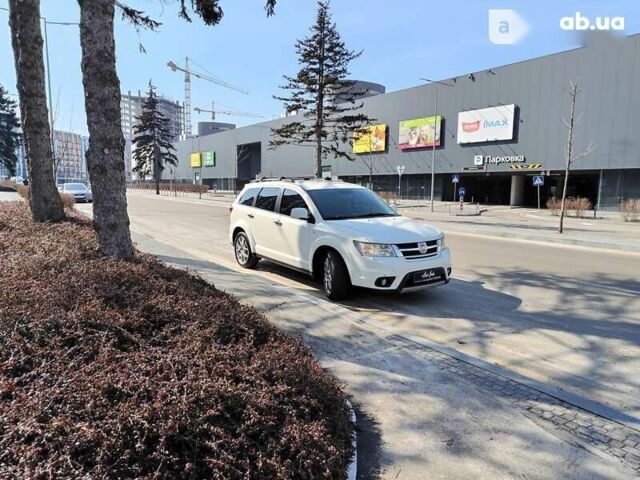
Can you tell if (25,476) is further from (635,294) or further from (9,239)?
(635,294)

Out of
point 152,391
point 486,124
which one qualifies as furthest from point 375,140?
point 152,391

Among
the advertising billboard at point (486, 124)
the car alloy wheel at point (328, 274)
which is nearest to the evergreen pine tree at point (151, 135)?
the advertising billboard at point (486, 124)

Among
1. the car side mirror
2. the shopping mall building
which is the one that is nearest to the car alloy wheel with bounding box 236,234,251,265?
the car side mirror

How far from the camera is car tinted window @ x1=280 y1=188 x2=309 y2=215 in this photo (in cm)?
766

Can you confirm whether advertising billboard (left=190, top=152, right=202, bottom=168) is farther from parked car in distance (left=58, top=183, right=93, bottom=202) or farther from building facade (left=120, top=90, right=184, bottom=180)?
parked car in distance (left=58, top=183, right=93, bottom=202)

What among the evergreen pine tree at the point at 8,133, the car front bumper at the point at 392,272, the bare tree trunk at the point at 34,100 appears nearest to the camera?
the car front bumper at the point at 392,272

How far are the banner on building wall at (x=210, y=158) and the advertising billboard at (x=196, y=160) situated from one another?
1523mm

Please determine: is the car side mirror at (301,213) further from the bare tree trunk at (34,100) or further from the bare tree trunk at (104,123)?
the bare tree trunk at (34,100)

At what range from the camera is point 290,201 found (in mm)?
7898

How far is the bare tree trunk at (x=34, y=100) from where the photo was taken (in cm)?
893

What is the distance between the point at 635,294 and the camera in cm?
749

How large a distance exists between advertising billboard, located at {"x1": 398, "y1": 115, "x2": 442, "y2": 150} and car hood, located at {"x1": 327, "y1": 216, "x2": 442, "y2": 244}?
38.7m

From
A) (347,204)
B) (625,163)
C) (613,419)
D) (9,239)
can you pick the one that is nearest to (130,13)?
(9,239)

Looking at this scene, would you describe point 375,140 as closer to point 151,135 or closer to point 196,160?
point 151,135
